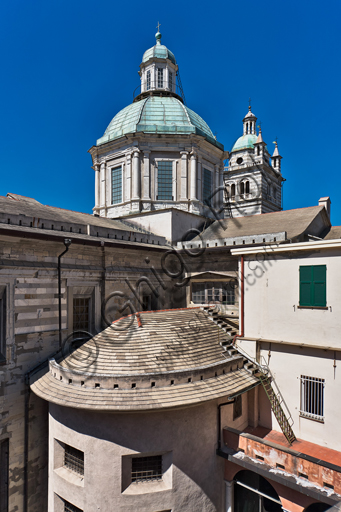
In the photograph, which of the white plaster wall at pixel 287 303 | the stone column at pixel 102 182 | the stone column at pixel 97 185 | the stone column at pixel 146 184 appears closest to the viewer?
the white plaster wall at pixel 287 303

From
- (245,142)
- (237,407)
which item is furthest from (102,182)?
(245,142)

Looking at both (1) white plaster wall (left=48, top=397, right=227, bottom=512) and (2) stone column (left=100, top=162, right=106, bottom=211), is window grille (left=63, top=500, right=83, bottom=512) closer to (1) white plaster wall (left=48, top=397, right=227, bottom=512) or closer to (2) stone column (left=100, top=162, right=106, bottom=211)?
(1) white plaster wall (left=48, top=397, right=227, bottom=512)

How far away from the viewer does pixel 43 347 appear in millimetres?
13125

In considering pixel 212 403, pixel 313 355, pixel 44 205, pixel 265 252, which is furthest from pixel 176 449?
pixel 44 205

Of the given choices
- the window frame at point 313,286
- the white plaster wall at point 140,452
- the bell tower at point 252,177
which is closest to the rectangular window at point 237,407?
the white plaster wall at point 140,452

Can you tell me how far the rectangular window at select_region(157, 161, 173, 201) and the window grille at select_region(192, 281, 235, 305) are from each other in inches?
322

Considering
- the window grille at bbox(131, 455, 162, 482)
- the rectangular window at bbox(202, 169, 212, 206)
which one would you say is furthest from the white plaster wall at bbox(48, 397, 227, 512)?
the rectangular window at bbox(202, 169, 212, 206)

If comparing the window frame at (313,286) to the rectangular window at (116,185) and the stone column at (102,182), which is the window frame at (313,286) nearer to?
the rectangular window at (116,185)

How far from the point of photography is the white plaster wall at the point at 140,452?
988 centimetres

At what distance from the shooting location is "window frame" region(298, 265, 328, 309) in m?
11.9

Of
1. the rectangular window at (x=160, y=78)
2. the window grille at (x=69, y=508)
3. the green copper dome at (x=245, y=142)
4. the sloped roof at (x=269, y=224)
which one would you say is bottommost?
the window grille at (x=69, y=508)

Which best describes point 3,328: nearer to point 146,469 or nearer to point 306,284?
point 146,469

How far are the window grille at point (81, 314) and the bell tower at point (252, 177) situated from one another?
37650 mm

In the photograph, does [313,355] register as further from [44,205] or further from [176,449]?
[44,205]
